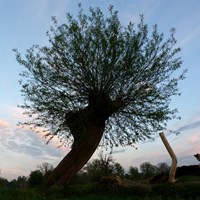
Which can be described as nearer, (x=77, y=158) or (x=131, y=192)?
(x=131, y=192)

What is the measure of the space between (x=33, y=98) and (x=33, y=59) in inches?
130

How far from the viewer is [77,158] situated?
26672 millimetres

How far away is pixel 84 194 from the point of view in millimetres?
24500

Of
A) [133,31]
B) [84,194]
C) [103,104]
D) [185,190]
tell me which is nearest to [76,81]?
[103,104]

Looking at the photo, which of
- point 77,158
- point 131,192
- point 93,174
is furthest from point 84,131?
point 93,174

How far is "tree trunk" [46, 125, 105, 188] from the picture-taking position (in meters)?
26.5

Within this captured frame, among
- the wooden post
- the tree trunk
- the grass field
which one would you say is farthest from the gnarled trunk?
the wooden post

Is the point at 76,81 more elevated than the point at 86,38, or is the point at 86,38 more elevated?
the point at 86,38

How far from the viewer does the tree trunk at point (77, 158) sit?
26.5 metres

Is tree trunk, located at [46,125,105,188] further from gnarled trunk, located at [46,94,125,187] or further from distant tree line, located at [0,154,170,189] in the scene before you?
distant tree line, located at [0,154,170,189]

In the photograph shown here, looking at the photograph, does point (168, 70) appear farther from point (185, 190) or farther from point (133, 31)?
point (185, 190)

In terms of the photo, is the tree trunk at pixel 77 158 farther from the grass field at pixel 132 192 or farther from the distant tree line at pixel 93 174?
the distant tree line at pixel 93 174

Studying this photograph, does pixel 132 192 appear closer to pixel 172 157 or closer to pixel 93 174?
pixel 172 157

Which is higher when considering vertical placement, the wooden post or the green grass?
the wooden post
